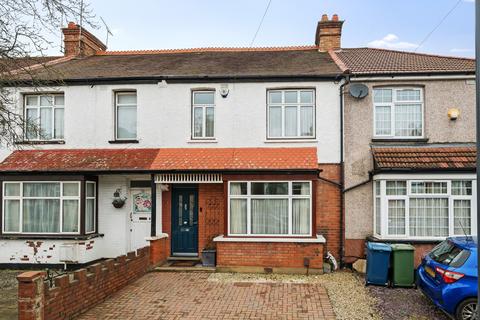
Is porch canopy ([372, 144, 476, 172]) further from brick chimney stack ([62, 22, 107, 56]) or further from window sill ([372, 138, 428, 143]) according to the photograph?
brick chimney stack ([62, 22, 107, 56])

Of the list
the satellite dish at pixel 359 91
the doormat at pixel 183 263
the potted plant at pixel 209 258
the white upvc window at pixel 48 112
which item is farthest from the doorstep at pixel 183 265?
the satellite dish at pixel 359 91

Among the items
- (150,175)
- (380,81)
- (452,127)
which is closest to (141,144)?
(150,175)

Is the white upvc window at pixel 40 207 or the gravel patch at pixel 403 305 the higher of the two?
the white upvc window at pixel 40 207

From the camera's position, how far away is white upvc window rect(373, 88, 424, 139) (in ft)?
38.6

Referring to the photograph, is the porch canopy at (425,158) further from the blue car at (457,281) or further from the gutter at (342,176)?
the blue car at (457,281)

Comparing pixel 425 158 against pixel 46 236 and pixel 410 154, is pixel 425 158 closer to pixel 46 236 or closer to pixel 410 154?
pixel 410 154

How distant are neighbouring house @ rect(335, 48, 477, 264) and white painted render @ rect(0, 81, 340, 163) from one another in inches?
26.5

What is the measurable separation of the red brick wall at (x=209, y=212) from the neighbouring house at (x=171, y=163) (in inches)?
1.2

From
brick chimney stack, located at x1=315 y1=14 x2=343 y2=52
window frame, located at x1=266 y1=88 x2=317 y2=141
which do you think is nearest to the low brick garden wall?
window frame, located at x1=266 y1=88 x2=317 y2=141

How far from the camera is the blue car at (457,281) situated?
261 inches

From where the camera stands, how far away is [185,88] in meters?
12.4

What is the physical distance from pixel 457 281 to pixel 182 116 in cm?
860

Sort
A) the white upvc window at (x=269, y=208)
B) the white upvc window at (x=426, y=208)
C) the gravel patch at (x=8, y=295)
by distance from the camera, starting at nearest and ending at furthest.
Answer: the gravel patch at (x=8, y=295), the white upvc window at (x=426, y=208), the white upvc window at (x=269, y=208)

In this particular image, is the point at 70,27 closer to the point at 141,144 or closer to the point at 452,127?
the point at 141,144
